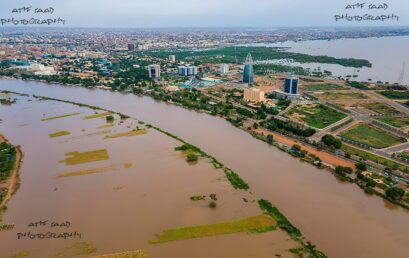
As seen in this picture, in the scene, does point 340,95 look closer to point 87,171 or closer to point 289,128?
point 289,128

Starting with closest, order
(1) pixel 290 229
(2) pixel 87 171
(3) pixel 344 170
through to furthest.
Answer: (1) pixel 290 229 → (3) pixel 344 170 → (2) pixel 87 171

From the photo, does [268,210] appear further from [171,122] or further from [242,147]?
[171,122]

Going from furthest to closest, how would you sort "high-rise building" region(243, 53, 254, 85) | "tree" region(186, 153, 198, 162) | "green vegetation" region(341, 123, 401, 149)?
"high-rise building" region(243, 53, 254, 85) < "green vegetation" region(341, 123, 401, 149) < "tree" region(186, 153, 198, 162)

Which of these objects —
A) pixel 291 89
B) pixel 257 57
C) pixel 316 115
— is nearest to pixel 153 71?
pixel 291 89

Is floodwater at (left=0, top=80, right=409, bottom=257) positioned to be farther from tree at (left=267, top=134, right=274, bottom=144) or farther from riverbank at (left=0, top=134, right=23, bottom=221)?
riverbank at (left=0, top=134, right=23, bottom=221)

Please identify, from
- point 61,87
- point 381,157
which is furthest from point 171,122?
point 61,87

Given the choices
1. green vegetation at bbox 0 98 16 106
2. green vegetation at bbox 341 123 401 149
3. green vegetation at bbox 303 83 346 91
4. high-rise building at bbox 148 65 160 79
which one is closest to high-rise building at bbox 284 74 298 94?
green vegetation at bbox 303 83 346 91
